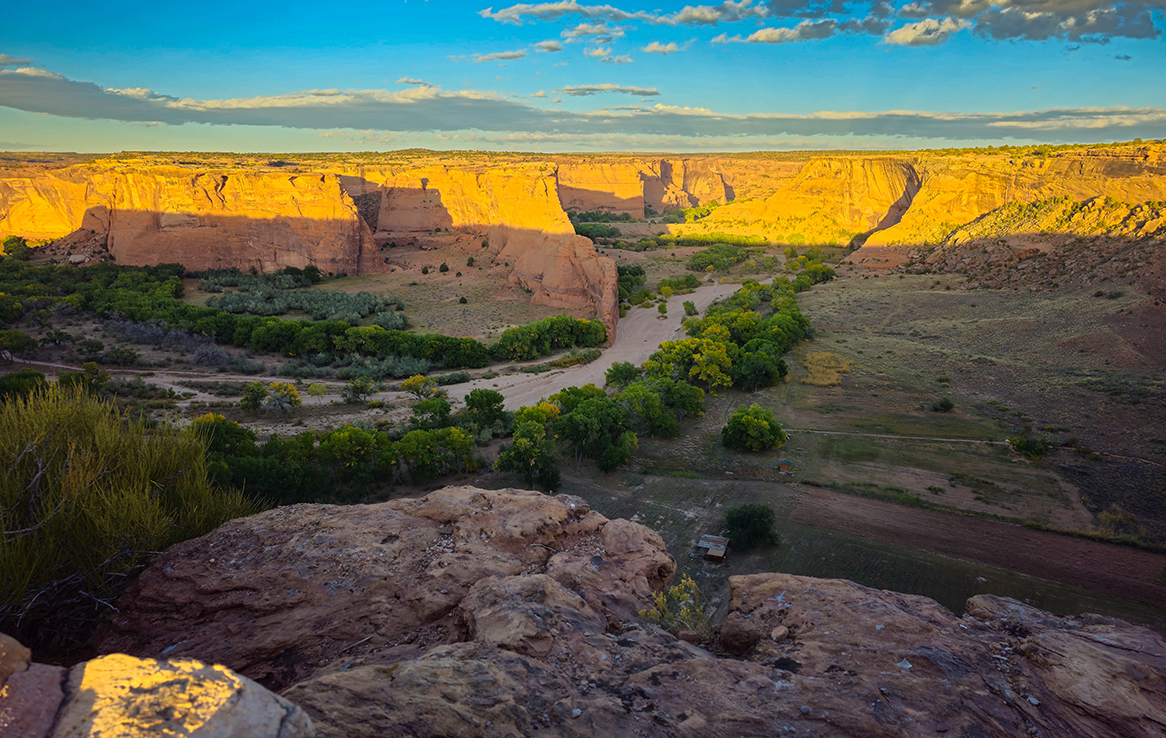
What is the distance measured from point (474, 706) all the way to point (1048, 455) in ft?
89.1

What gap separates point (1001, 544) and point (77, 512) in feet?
73.9

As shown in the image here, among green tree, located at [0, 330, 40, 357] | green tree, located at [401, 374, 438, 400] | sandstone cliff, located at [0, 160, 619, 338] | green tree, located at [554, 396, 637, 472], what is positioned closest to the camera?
green tree, located at [554, 396, 637, 472]

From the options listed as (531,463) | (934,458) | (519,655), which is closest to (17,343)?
(531,463)

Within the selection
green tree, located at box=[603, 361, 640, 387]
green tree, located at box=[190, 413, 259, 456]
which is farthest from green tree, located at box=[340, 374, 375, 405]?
green tree, located at box=[603, 361, 640, 387]

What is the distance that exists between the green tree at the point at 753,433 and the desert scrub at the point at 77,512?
20282mm

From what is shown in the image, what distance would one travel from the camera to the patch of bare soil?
16703 millimetres

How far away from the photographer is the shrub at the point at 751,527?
61.5ft

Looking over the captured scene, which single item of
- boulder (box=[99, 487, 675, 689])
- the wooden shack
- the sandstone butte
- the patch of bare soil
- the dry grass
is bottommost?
the wooden shack

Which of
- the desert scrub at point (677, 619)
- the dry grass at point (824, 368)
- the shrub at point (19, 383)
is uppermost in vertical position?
the desert scrub at point (677, 619)

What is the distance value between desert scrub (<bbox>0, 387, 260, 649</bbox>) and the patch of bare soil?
18.0 m

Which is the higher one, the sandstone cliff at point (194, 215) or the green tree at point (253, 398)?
the sandstone cliff at point (194, 215)

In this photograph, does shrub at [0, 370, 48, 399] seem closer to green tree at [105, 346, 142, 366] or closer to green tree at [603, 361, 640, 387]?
green tree at [105, 346, 142, 366]

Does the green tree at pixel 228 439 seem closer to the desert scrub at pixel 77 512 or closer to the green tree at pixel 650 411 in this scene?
Result: the desert scrub at pixel 77 512

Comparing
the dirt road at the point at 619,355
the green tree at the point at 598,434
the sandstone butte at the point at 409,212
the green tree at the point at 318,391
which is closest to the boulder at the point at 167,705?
the green tree at the point at 598,434
